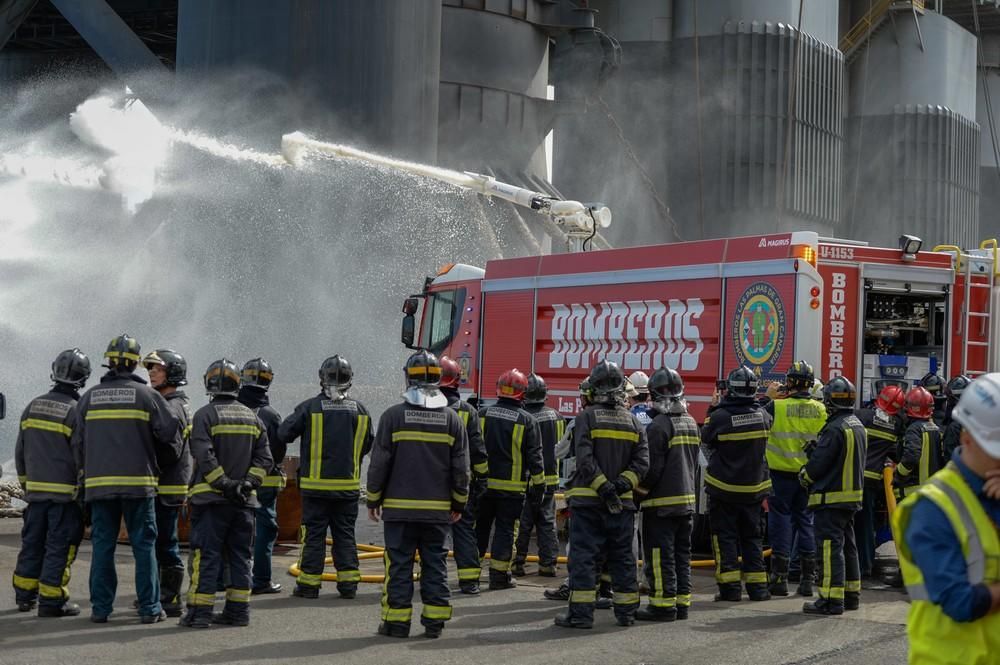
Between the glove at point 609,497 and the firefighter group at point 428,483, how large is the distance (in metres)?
0.01

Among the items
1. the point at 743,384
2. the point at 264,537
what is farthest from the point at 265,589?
the point at 743,384

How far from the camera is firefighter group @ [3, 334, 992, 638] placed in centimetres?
827

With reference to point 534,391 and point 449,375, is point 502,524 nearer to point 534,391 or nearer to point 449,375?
point 534,391

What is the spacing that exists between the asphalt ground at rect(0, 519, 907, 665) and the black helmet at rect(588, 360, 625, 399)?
1620mm

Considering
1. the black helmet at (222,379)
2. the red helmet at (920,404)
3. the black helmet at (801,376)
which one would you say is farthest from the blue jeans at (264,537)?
the red helmet at (920,404)

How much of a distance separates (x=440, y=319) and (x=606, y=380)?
9.63 meters

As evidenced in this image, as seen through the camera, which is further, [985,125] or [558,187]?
[985,125]

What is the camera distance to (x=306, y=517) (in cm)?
962

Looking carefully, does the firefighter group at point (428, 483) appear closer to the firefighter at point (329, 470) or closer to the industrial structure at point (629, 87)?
the firefighter at point (329, 470)

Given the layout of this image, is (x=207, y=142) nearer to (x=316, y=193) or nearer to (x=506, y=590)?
(x=316, y=193)

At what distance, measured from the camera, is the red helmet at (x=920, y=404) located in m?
11.0

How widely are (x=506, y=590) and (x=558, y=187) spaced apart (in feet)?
87.4

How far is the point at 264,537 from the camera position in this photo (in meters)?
10.0

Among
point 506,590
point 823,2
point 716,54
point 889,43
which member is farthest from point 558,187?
point 506,590
